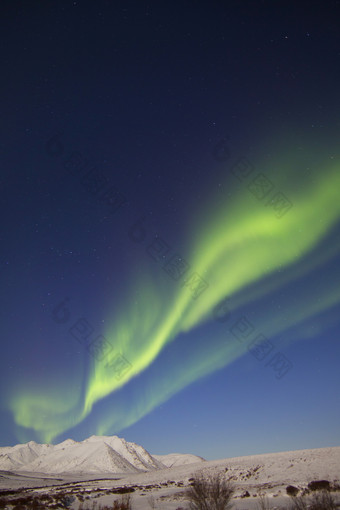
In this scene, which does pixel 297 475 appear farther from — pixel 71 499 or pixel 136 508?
pixel 71 499

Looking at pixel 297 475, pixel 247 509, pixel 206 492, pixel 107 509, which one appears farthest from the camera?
pixel 297 475

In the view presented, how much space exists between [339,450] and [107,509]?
44384 mm

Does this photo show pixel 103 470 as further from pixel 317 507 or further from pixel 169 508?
pixel 317 507

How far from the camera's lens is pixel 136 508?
81.7 feet

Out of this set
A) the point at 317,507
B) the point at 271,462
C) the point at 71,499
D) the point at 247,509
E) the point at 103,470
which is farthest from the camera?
the point at 103,470

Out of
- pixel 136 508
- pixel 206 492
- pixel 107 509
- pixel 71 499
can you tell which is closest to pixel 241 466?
pixel 71 499

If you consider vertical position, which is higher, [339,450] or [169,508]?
[169,508]

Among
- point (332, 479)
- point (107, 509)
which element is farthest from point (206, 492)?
point (332, 479)

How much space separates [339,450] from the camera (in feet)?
161

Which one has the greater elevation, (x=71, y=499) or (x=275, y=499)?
(x=71, y=499)

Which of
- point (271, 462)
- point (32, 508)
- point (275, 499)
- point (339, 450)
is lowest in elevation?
point (339, 450)

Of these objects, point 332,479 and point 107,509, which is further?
point 332,479

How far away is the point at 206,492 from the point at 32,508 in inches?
861

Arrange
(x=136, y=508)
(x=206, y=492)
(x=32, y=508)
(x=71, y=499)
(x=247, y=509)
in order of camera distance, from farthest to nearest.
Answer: (x=71, y=499), (x=32, y=508), (x=136, y=508), (x=247, y=509), (x=206, y=492)
